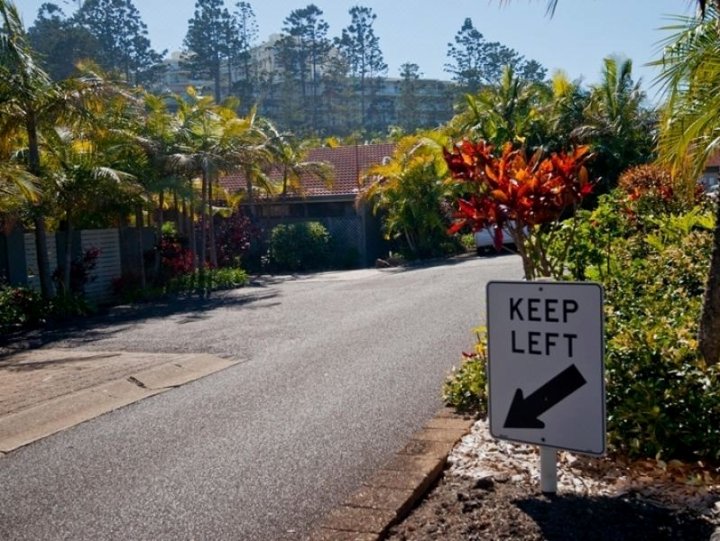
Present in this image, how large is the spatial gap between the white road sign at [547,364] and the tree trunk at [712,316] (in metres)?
1.85

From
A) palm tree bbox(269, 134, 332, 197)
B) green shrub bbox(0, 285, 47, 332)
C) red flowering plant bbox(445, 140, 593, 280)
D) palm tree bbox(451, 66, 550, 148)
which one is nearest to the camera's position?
red flowering plant bbox(445, 140, 593, 280)

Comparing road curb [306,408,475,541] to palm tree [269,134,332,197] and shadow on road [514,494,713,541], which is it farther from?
palm tree [269,134,332,197]

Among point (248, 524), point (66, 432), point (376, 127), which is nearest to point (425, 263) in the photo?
point (66, 432)

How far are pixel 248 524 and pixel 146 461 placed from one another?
5.40 ft

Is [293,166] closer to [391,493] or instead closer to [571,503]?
[391,493]

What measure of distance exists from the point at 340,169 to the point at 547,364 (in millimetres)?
31928

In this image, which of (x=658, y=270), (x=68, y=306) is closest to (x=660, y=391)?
(x=658, y=270)

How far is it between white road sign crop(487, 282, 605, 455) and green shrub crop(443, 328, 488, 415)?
2025mm

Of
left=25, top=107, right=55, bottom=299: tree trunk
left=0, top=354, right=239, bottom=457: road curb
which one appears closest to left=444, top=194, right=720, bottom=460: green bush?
left=0, top=354, right=239, bottom=457: road curb

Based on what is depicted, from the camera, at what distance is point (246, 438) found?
659 cm

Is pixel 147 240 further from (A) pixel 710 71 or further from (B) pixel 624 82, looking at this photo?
(B) pixel 624 82

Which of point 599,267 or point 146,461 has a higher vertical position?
point 599,267

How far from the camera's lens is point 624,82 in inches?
1214

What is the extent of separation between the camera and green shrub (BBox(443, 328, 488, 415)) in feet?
20.9
